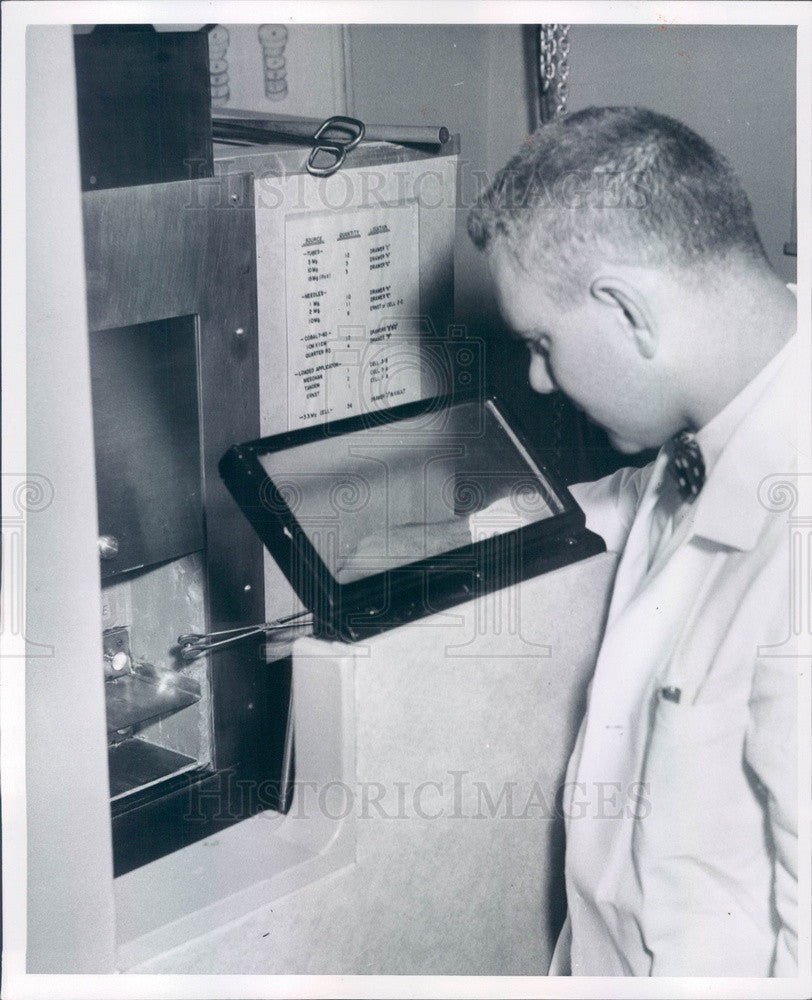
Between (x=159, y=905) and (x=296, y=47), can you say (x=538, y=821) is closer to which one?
(x=159, y=905)

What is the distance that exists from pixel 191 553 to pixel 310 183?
402 millimetres

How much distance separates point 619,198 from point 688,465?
276 millimetres

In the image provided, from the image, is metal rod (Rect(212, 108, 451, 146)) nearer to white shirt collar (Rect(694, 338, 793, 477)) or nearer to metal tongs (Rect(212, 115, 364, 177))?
metal tongs (Rect(212, 115, 364, 177))

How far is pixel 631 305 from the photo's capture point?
0.96m

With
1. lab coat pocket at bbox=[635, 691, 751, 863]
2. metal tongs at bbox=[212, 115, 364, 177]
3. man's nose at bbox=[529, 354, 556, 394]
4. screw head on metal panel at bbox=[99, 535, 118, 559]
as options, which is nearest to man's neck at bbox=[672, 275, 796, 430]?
man's nose at bbox=[529, 354, 556, 394]

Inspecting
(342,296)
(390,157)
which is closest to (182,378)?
(342,296)

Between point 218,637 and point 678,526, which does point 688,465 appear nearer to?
point 678,526

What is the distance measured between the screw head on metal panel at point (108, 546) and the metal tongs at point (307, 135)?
44 cm

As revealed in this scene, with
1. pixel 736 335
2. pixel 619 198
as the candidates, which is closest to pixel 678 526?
pixel 736 335

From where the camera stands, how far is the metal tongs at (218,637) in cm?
102

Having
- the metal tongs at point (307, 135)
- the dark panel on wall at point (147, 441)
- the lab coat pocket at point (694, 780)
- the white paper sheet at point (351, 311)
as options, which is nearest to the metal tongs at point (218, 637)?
the dark panel on wall at point (147, 441)

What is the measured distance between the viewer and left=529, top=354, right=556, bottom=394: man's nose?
1.05 meters

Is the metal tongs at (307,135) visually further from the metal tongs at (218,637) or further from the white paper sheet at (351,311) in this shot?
the metal tongs at (218,637)

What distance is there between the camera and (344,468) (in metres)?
1.07
